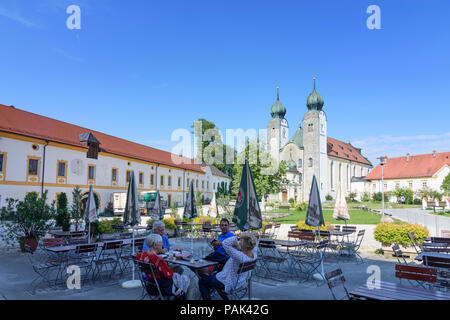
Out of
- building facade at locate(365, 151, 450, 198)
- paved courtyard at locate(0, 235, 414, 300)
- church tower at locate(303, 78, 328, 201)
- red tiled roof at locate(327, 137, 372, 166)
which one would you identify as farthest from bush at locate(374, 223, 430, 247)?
red tiled roof at locate(327, 137, 372, 166)

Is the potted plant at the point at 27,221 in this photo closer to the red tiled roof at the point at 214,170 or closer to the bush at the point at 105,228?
the bush at the point at 105,228

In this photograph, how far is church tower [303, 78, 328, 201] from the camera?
186 feet

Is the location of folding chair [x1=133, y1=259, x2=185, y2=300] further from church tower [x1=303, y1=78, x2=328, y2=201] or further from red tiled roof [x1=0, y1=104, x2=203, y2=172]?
church tower [x1=303, y1=78, x2=328, y2=201]

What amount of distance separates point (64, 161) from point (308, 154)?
44.5 metres

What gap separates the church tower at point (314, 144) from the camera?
186 feet

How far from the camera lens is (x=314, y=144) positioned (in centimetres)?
5734

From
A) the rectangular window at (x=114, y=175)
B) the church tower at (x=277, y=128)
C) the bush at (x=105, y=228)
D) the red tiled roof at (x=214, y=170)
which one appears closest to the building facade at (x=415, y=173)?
the church tower at (x=277, y=128)

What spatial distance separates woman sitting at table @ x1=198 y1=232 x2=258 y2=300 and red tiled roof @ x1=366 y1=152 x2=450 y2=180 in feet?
204

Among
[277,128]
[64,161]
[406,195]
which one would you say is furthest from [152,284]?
[277,128]

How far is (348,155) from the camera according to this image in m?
72.1

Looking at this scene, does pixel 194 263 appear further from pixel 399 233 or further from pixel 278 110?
pixel 278 110

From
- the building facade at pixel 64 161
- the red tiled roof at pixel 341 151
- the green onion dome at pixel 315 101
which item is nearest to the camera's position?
the building facade at pixel 64 161

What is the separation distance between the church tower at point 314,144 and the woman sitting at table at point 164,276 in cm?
5380
